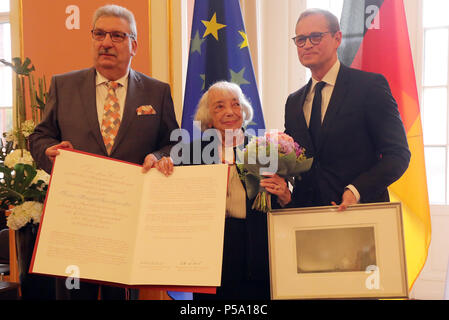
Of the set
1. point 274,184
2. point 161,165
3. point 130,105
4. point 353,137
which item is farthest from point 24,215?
point 353,137

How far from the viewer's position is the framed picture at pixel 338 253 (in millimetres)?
1769

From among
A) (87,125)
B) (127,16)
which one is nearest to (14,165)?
(87,125)

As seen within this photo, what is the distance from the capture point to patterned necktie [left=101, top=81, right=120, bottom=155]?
2225 mm

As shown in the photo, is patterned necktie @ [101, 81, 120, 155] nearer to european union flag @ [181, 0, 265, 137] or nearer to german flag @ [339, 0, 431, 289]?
european union flag @ [181, 0, 265, 137]

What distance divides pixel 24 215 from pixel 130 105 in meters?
0.88

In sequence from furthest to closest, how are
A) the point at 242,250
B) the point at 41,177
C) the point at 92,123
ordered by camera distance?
the point at 41,177, the point at 92,123, the point at 242,250

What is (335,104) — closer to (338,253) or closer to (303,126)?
(303,126)

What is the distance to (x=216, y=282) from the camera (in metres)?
1.74

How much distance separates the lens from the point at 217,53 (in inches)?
128

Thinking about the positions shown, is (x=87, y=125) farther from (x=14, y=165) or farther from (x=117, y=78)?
(x=14, y=165)

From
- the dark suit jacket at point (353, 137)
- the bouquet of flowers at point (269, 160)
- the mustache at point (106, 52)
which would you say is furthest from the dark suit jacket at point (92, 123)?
the dark suit jacket at point (353, 137)

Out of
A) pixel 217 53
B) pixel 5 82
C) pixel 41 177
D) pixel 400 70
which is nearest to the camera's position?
pixel 41 177
